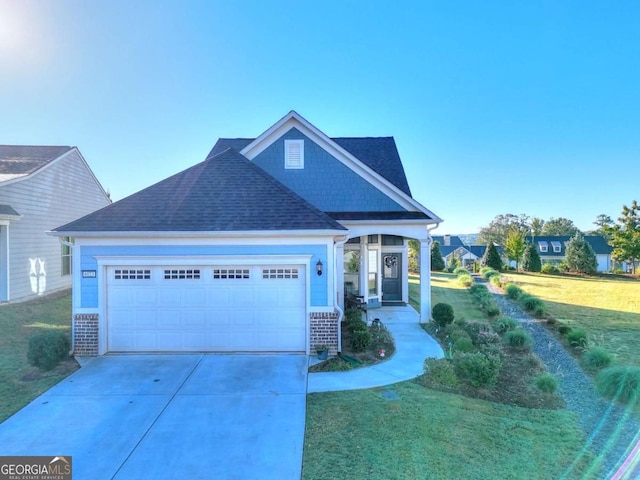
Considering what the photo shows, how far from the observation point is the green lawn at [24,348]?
236 inches

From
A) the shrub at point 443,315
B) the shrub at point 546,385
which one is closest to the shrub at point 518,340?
the shrub at point 443,315

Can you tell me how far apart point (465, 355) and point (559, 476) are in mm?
2768

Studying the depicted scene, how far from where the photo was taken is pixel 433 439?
14.9 ft

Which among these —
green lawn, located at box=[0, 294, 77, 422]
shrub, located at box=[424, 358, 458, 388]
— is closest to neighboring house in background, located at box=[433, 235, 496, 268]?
shrub, located at box=[424, 358, 458, 388]

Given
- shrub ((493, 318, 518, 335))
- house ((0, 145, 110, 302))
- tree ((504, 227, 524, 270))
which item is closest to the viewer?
shrub ((493, 318, 518, 335))

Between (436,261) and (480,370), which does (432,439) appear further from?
(436,261)

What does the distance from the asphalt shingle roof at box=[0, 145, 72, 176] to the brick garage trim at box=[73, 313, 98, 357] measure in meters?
9.60

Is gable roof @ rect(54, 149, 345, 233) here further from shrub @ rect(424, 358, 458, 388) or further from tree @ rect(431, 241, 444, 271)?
tree @ rect(431, 241, 444, 271)

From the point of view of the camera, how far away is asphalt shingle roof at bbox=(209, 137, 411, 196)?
13.2 metres

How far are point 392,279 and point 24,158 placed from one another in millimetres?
17646

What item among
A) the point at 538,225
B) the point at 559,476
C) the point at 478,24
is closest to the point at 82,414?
the point at 559,476

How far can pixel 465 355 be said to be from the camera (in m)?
6.61

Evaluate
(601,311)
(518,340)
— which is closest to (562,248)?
(601,311)

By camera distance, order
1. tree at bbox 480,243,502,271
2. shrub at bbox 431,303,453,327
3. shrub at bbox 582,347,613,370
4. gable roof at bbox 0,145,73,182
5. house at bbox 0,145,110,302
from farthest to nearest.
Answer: tree at bbox 480,243,502,271 < gable roof at bbox 0,145,73,182 < house at bbox 0,145,110,302 < shrub at bbox 431,303,453,327 < shrub at bbox 582,347,613,370
